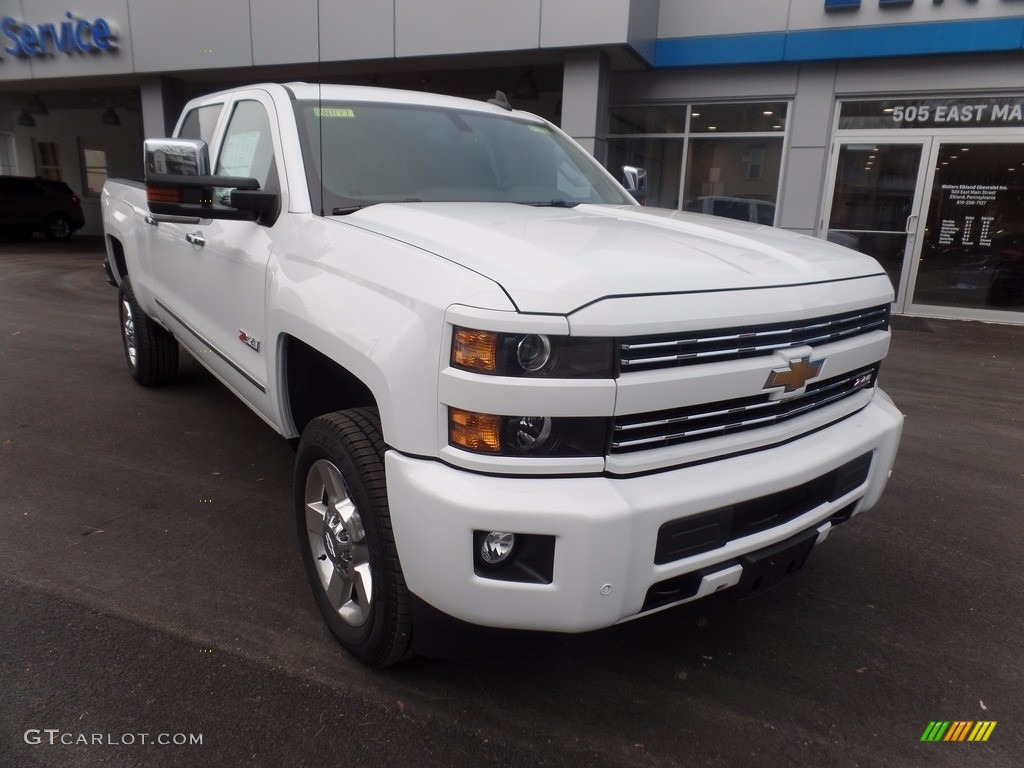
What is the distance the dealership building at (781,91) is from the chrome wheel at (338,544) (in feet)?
30.4

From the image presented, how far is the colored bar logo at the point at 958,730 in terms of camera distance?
229 centimetres

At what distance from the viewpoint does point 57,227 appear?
1969cm

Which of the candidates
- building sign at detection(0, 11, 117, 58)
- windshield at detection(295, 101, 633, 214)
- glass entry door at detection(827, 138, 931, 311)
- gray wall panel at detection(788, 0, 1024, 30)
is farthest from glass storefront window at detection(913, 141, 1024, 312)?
building sign at detection(0, 11, 117, 58)

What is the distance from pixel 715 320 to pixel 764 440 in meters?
0.45

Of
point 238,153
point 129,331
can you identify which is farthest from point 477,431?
point 129,331

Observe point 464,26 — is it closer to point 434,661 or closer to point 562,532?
point 434,661

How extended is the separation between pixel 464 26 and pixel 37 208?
45.8 feet

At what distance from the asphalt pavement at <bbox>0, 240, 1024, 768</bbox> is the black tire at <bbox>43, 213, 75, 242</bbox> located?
18260 millimetres

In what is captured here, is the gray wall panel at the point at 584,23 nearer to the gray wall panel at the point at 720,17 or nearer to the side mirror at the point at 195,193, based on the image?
the gray wall panel at the point at 720,17

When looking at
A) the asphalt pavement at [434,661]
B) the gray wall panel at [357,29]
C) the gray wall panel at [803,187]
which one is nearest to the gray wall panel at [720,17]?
the gray wall panel at [803,187]

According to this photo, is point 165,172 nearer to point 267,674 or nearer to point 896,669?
point 267,674

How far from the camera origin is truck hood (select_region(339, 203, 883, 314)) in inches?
74.8

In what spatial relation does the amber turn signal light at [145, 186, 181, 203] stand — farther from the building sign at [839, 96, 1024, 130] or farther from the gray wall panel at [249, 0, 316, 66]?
the gray wall panel at [249, 0, 316, 66]

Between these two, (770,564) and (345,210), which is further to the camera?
(345,210)
